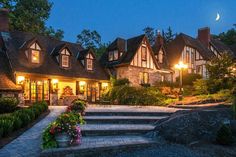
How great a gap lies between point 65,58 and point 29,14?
29.7ft

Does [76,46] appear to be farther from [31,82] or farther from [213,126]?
[213,126]

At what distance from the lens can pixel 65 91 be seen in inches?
1001

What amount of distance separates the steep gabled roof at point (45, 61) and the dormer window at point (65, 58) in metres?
0.40

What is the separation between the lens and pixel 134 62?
95.7ft

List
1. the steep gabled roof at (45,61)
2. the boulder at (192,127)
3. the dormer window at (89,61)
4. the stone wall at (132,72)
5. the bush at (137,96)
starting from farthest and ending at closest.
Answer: the stone wall at (132,72)
the dormer window at (89,61)
the steep gabled roof at (45,61)
the bush at (137,96)
the boulder at (192,127)

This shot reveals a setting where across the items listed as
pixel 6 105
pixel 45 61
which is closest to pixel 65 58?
pixel 45 61

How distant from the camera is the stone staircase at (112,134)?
6991mm

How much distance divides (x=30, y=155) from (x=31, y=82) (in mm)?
17126

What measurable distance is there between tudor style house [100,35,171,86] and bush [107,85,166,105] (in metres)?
5.82

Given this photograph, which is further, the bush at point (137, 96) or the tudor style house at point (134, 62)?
the tudor style house at point (134, 62)

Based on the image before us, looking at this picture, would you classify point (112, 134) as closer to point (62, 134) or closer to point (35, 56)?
point (62, 134)

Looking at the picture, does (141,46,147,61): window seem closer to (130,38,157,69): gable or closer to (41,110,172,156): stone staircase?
(130,38,157,69): gable

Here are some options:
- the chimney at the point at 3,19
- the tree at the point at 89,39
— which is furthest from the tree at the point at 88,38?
the chimney at the point at 3,19

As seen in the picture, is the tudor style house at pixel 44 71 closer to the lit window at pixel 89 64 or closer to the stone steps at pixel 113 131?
the lit window at pixel 89 64
